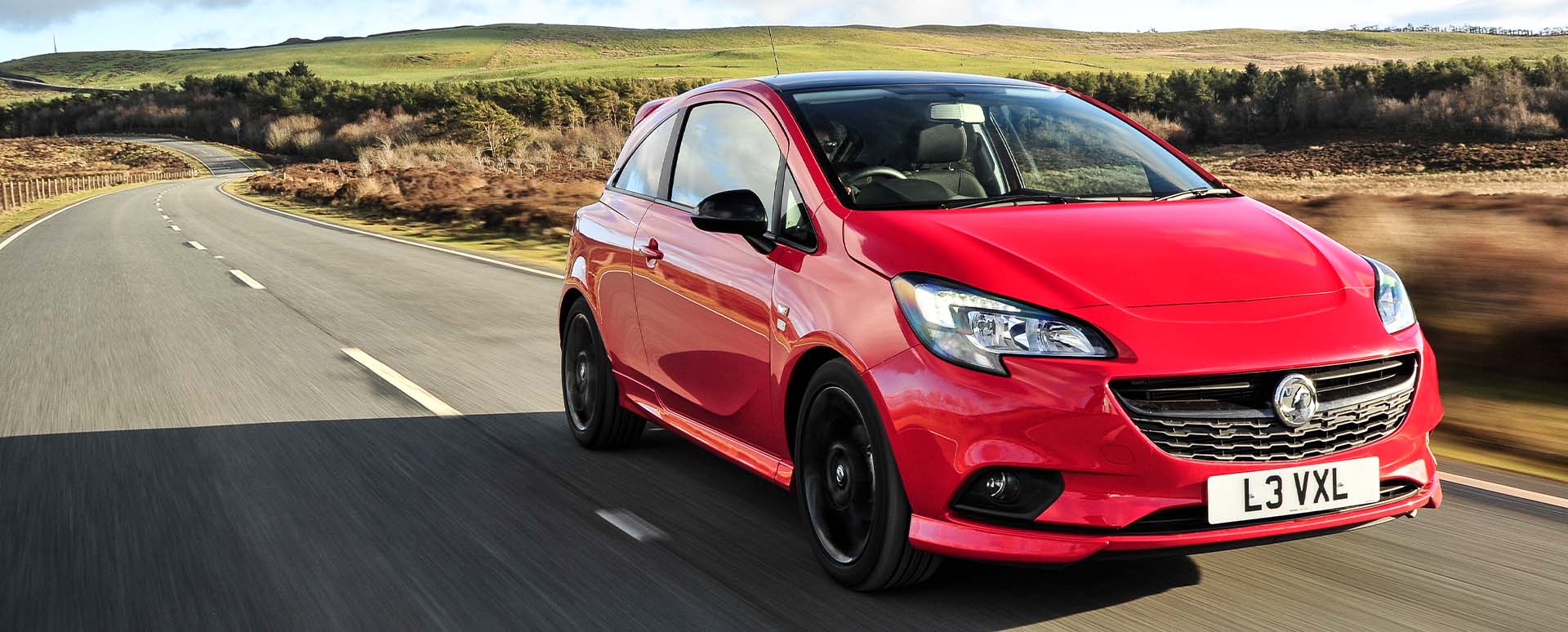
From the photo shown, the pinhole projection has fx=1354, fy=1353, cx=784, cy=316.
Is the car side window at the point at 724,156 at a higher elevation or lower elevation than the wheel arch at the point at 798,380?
higher

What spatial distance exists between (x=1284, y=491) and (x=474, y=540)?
262 cm

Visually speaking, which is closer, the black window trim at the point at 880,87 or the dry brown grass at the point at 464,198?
the black window trim at the point at 880,87

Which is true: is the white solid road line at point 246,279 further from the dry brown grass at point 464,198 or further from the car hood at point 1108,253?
the car hood at point 1108,253

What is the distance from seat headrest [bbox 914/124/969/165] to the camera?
4500 mm

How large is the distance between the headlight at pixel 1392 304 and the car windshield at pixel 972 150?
828 mm

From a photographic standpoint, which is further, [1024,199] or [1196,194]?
[1196,194]

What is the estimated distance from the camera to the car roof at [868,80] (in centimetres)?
486

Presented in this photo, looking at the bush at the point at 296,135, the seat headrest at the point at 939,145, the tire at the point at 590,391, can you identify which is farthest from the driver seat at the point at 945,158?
the bush at the point at 296,135

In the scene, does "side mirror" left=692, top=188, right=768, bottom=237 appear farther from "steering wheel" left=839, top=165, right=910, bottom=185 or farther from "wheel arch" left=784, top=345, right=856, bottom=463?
"wheel arch" left=784, top=345, right=856, bottom=463

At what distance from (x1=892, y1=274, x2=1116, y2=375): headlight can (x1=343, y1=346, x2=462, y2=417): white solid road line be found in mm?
3992

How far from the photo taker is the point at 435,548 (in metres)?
4.48

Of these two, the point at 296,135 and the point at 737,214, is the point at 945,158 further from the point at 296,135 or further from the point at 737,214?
the point at 296,135

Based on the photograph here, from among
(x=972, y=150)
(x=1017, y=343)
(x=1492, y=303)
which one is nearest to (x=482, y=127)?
(x=1492, y=303)

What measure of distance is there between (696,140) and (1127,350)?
95.5 inches
